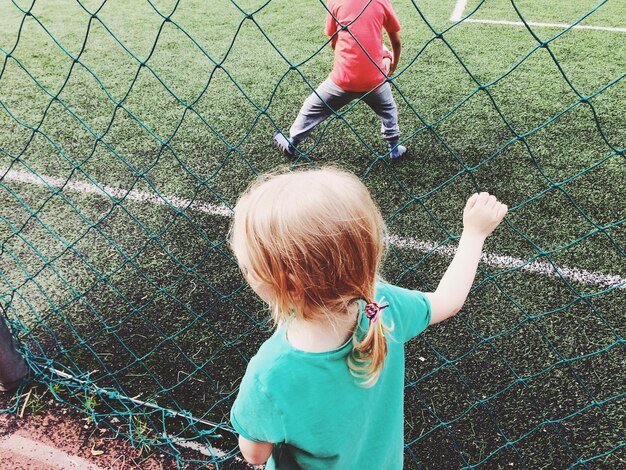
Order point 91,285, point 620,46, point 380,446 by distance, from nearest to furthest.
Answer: point 380,446
point 91,285
point 620,46

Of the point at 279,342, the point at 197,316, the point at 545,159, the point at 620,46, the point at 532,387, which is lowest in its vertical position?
Result: the point at 620,46

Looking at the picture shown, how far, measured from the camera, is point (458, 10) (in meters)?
6.01

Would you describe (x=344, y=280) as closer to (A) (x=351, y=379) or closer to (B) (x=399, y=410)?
(A) (x=351, y=379)

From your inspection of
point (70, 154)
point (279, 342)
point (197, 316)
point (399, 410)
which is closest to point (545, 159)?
point (197, 316)

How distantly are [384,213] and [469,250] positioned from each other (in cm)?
179

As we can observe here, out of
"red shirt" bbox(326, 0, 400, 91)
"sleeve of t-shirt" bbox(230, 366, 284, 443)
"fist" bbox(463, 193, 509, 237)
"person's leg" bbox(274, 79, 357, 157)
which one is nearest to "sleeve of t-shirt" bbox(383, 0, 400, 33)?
"red shirt" bbox(326, 0, 400, 91)

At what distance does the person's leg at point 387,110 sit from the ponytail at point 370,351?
223 centimetres

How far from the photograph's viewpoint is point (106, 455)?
1.91m

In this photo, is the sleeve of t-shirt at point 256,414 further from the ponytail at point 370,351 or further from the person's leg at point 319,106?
the person's leg at point 319,106

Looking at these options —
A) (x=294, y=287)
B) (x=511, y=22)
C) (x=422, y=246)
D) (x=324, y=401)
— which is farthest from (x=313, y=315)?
(x=511, y=22)

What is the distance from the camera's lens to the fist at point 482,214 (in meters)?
1.25

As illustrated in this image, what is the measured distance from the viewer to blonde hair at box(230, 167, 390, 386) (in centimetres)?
92

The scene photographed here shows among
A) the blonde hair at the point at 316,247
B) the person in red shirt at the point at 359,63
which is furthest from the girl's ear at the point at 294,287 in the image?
the person in red shirt at the point at 359,63

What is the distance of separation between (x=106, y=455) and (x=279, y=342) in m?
1.29
